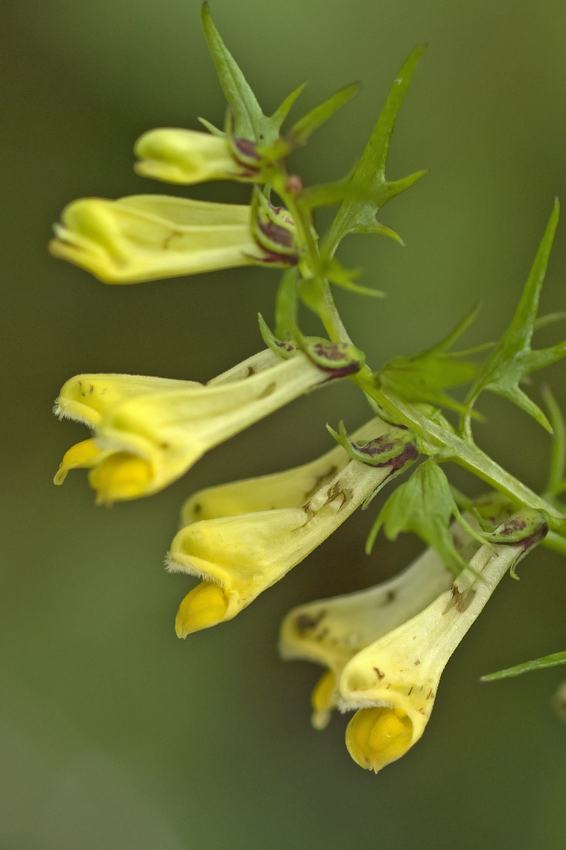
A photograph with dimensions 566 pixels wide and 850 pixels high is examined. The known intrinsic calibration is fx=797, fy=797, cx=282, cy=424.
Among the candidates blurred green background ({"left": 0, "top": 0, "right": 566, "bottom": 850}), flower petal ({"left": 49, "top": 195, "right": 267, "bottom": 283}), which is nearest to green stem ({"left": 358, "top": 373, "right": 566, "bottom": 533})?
flower petal ({"left": 49, "top": 195, "right": 267, "bottom": 283})

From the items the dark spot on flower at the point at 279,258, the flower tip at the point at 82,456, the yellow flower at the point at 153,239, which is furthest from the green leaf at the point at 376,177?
the flower tip at the point at 82,456

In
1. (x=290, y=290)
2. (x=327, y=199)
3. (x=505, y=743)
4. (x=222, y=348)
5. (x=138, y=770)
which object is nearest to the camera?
(x=327, y=199)

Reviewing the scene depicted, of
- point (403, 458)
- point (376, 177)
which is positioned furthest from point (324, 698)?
point (376, 177)

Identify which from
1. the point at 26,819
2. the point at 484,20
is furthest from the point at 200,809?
the point at 484,20

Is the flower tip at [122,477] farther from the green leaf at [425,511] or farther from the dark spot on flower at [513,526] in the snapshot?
the dark spot on flower at [513,526]

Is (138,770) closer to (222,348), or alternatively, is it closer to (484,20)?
(222,348)

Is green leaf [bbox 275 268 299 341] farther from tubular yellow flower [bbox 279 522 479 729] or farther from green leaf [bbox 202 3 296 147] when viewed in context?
tubular yellow flower [bbox 279 522 479 729]
